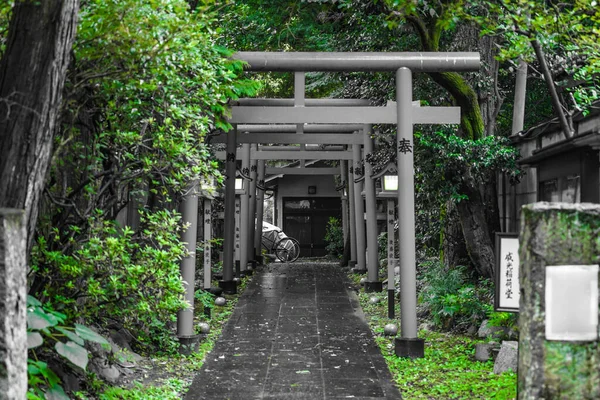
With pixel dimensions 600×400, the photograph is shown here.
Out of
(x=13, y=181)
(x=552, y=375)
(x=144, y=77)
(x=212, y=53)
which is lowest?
(x=552, y=375)

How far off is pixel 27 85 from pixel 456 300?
7.66 meters

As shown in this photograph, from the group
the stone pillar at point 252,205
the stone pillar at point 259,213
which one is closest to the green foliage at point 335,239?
the stone pillar at point 259,213

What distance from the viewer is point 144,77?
6184 mm

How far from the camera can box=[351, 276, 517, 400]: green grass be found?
24.8 ft

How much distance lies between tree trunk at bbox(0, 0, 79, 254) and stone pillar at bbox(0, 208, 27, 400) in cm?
55

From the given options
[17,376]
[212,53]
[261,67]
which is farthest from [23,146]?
[261,67]

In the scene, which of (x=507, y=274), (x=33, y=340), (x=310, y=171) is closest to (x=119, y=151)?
(x=33, y=340)

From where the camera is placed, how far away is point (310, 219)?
30562 mm

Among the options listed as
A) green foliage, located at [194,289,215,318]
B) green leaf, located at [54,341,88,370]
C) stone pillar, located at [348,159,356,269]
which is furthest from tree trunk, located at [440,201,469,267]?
green leaf, located at [54,341,88,370]

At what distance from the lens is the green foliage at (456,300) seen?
1066 cm

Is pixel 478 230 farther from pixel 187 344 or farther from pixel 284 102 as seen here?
pixel 187 344

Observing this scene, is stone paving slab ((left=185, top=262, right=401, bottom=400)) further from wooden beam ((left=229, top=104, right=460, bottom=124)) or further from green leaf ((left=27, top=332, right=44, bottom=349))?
wooden beam ((left=229, top=104, right=460, bottom=124))

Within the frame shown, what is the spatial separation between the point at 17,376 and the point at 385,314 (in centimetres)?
959

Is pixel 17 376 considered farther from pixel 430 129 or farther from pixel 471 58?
pixel 430 129
